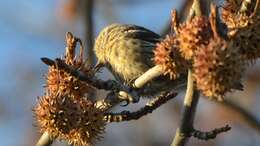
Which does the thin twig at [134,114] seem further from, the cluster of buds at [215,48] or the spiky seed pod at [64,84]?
the cluster of buds at [215,48]

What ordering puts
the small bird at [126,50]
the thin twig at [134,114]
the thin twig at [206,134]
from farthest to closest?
the small bird at [126,50]
the thin twig at [134,114]
the thin twig at [206,134]

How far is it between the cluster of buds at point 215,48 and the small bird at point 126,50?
2287 millimetres

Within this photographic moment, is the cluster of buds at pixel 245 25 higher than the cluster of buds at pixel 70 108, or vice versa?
the cluster of buds at pixel 245 25

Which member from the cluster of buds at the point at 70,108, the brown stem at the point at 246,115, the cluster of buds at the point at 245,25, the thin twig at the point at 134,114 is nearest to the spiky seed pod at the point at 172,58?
the cluster of buds at the point at 245,25

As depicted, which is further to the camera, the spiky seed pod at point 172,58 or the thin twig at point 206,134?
the thin twig at point 206,134

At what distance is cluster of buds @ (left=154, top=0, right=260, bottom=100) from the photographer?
2461 millimetres

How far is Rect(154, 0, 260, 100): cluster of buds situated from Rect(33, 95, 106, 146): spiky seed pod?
423 millimetres

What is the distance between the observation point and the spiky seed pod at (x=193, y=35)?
2557 millimetres

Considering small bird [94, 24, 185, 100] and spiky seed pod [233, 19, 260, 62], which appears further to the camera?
small bird [94, 24, 185, 100]

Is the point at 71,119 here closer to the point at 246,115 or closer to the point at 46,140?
the point at 46,140

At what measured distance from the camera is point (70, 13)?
7.33m

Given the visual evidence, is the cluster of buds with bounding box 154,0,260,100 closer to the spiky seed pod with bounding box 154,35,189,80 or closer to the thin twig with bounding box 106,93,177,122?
the spiky seed pod with bounding box 154,35,189,80

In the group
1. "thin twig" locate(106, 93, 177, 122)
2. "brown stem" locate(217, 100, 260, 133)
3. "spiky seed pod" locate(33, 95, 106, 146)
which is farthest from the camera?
"brown stem" locate(217, 100, 260, 133)

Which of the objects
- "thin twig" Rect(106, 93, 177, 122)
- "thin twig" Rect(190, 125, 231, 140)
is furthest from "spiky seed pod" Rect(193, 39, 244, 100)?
"thin twig" Rect(106, 93, 177, 122)
